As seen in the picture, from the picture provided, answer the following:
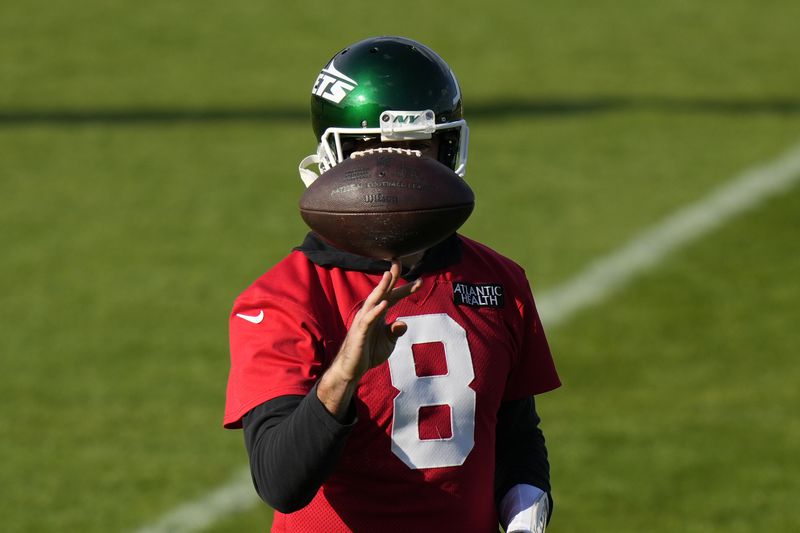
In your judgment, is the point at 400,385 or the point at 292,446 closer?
the point at 292,446

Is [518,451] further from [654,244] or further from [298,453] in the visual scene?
[654,244]

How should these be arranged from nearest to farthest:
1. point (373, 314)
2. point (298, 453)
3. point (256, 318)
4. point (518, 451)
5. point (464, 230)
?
point (373, 314) < point (298, 453) < point (256, 318) < point (518, 451) < point (464, 230)

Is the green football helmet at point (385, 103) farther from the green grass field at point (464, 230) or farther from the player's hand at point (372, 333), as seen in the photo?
the green grass field at point (464, 230)

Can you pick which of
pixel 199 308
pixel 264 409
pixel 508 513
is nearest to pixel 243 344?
pixel 264 409

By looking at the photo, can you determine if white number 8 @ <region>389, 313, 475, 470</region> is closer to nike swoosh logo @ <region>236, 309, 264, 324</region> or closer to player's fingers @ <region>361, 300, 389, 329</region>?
nike swoosh logo @ <region>236, 309, 264, 324</region>

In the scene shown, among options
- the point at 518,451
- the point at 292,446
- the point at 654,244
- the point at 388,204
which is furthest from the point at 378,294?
the point at 654,244

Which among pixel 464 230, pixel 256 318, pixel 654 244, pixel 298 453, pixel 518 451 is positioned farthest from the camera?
pixel 654 244

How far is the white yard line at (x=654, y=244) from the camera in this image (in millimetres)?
9529

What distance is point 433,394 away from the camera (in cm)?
324

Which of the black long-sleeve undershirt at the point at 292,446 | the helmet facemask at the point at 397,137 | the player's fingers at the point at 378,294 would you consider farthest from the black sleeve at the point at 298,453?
the helmet facemask at the point at 397,137

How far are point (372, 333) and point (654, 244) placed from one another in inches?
330

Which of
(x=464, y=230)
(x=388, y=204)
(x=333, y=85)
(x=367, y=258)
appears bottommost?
(x=464, y=230)

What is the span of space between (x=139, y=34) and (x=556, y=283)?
7615 mm

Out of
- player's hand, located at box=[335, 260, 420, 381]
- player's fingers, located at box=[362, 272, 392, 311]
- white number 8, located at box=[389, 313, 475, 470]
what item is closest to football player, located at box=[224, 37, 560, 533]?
white number 8, located at box=[389, 313, 475, 470]
